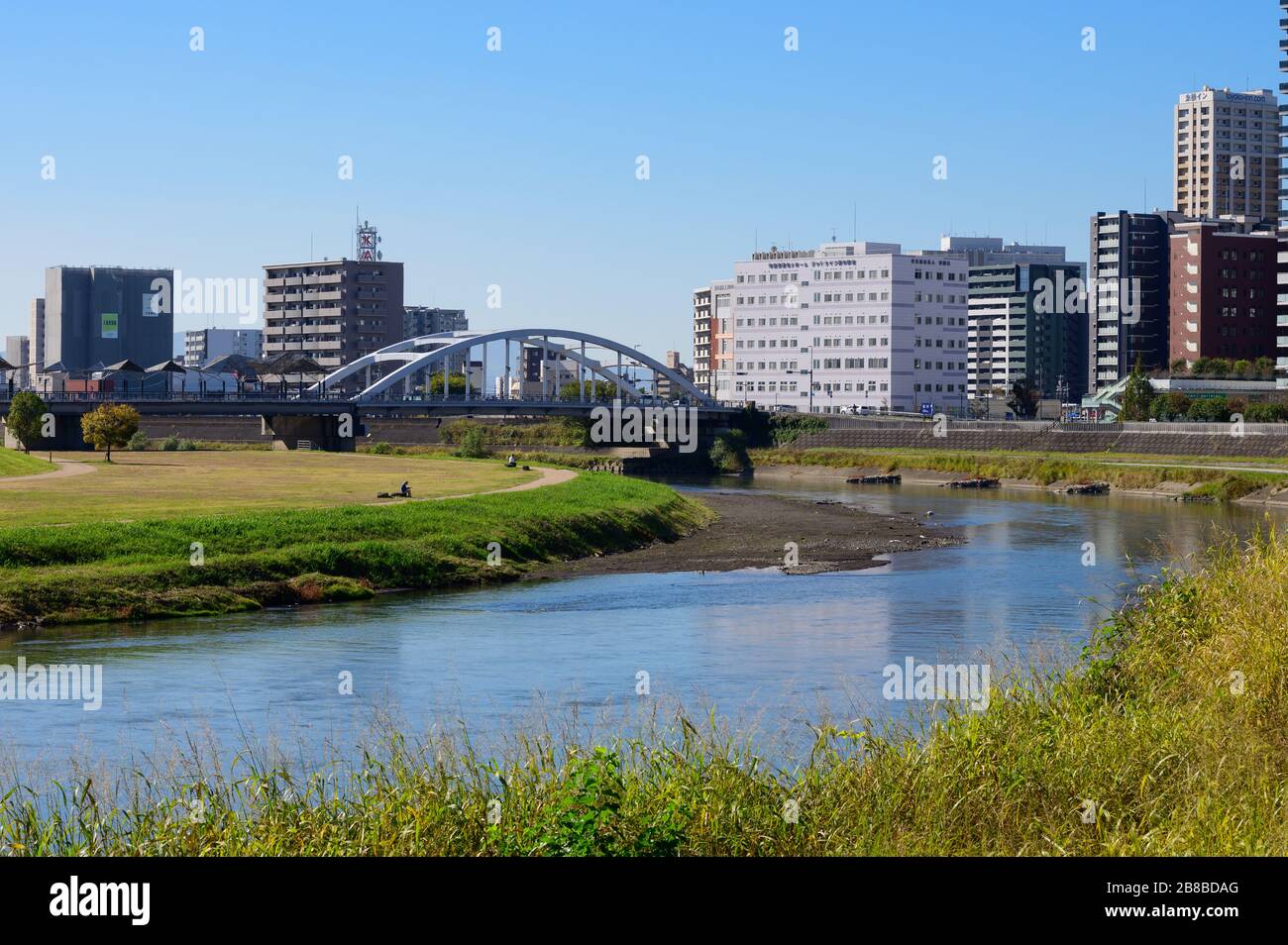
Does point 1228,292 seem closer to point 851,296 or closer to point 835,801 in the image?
point 851,296

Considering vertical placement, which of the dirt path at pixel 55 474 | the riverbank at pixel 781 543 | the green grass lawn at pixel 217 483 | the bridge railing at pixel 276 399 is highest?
the bridge railing at pixel 276 399

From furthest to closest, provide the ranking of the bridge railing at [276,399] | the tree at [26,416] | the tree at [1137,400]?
the tree at [1137,400]
the bridge railing at [276,399]
the tree at [26,416]

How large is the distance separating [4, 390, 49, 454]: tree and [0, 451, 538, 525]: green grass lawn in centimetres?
224

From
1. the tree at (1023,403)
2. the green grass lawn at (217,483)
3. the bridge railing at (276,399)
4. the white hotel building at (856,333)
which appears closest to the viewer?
the green grass lawn at (217,483)

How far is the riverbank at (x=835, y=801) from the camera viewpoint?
42.1 ft

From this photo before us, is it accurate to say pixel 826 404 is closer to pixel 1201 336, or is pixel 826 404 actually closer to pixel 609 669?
pixel 1201 336

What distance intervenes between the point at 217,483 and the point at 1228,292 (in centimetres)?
13856

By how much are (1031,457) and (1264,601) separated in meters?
88.6

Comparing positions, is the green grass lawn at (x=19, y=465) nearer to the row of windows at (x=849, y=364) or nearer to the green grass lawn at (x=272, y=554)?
the green grass lawn at (x=272, y=554)

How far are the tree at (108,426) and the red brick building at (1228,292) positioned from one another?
124 meters

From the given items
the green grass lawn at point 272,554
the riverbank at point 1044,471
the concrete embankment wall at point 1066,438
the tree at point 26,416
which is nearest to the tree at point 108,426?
the tree at point 26,416

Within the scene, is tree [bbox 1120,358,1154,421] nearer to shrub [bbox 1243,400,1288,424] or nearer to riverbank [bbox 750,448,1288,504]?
shrub [bbox 1243,400,1288,424]

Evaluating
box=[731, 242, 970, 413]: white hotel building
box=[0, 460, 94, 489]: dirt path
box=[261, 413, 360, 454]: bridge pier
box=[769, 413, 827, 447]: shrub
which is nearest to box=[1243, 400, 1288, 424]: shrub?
box=[769, 413, 827, 447]: shrub
